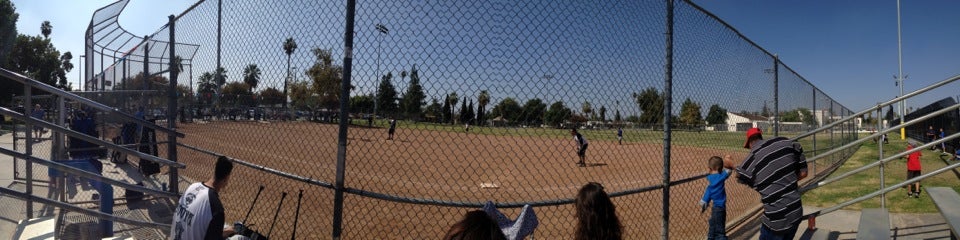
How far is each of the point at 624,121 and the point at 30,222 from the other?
5.91 meters

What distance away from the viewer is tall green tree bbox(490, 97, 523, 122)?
3059 millimetres

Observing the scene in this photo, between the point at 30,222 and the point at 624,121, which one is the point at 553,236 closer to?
the point at 624,121

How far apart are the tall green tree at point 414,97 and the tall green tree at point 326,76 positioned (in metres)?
0.80

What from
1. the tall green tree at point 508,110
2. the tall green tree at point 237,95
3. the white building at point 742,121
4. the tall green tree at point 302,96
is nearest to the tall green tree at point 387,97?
the tall green tree at point 508,110

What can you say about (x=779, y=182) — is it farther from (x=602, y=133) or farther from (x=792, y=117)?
(x=792, y=117)

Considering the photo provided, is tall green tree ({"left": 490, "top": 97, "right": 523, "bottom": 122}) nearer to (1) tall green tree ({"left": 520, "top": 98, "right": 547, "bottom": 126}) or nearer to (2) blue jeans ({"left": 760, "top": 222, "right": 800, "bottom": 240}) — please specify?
(1) tall green tree ({"left": 520, "top": 98, "right": 547, "bottom": 126})

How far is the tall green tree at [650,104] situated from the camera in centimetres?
407

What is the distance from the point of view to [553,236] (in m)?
6.00

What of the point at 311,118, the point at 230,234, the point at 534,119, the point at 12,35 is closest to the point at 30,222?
the point at 230,234

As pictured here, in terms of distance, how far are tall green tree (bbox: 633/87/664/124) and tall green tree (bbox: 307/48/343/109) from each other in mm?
2488

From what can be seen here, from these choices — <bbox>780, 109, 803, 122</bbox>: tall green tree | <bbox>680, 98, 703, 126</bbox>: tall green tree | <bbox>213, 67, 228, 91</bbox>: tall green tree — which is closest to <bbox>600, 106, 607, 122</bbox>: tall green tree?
<bbox>680, 98, 703, 126</bbox>: tall green tree

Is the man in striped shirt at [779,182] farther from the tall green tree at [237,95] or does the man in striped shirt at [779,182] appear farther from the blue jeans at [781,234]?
the tall green tree at [237,95]

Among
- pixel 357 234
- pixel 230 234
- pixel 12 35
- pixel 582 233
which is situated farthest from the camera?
pixel 12 35

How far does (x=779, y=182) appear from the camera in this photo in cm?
389
